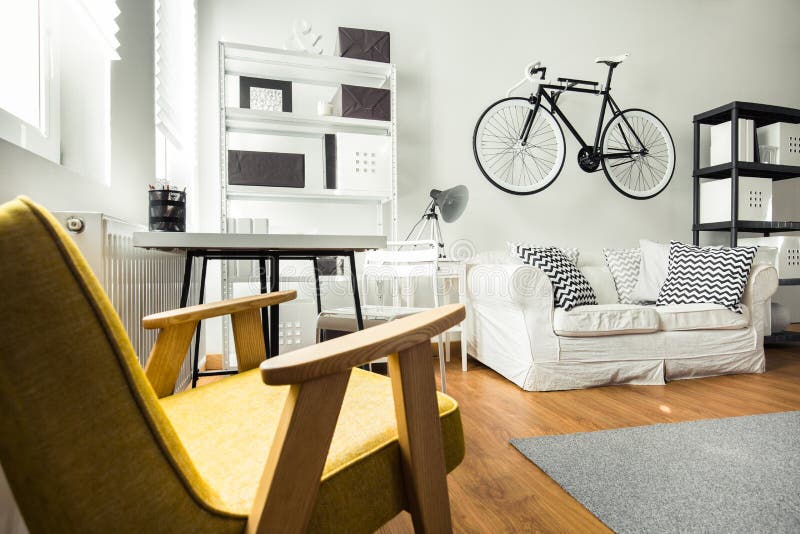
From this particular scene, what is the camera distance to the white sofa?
7.21 ft

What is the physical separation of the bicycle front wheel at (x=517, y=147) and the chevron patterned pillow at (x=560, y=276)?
87cm

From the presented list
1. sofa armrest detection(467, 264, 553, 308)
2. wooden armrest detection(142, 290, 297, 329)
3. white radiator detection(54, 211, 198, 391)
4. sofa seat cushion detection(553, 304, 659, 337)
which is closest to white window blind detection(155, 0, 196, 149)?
white radiator detection(54, 211, 198, 391)

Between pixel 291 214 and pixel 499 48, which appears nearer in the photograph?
pixel 291 214

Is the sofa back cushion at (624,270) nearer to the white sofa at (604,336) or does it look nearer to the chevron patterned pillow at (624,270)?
the chevron patterned pillow at (624,270)

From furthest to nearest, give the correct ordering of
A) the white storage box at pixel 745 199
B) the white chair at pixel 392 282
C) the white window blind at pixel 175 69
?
the white storage box at pixel 745 199
the white window blind at pixel 175 69
the white chair at pixel 392 282

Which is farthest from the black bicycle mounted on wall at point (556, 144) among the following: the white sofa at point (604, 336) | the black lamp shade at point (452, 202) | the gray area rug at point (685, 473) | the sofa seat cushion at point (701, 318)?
the gray area rug at point (685, 473)

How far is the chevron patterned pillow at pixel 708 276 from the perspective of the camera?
2498 mm

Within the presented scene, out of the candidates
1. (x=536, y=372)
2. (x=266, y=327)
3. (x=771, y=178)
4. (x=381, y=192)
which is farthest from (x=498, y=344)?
(x=771, y=178)

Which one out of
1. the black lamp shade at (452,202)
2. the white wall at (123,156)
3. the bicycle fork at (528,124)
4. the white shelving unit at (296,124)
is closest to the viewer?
the white wall at (123,156)

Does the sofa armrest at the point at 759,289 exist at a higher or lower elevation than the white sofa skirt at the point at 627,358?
higher

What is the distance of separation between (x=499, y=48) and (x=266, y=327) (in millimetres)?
2892

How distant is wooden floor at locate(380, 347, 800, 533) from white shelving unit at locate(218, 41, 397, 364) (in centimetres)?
119

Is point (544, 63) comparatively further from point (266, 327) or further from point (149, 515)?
point (149, 515)

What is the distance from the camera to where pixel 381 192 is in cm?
262
